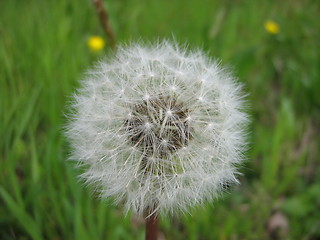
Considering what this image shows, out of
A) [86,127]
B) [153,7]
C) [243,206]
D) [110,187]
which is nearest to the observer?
[110,187]

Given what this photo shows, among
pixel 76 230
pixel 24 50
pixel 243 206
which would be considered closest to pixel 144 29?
pixel 24 50

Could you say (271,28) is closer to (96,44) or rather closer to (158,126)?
(96,44)

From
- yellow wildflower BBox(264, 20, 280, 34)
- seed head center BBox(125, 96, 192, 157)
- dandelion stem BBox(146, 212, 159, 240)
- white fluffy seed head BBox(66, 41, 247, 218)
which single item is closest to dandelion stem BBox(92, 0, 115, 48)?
white fluffy seed head BBox(66, 41, 247, 218)

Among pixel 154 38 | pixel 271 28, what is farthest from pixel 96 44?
pixel 271 28

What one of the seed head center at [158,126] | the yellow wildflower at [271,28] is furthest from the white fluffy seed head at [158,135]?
the yellow wildflower at [271,28]

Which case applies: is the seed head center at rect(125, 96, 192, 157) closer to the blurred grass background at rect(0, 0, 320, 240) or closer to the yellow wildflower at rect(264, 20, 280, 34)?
the blurred grass background at rect(0, 0, 320, 240)

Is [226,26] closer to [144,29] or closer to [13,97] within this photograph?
[144,29]

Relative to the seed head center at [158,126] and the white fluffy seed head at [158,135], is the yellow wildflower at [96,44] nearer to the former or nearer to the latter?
the white fluffy seed head at [158,135]

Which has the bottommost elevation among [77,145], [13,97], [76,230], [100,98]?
[76,230]
